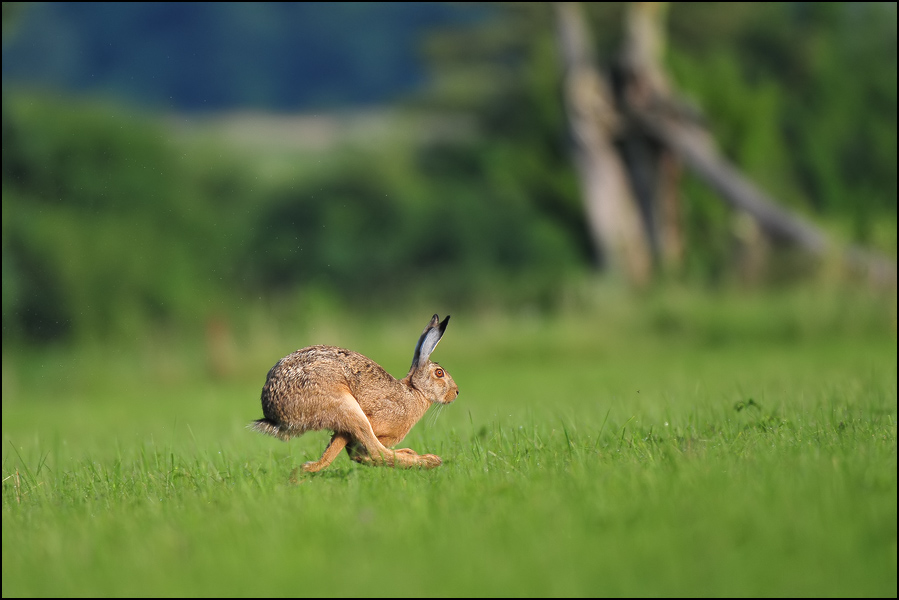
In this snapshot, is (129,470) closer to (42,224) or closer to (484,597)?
(484,597)

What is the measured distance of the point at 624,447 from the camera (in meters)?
6.71

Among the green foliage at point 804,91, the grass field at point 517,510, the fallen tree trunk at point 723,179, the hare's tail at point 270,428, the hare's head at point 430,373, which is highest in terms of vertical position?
the green foliage at point 804,91

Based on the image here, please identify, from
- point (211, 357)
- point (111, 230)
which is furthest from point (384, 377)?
point (111, 230)

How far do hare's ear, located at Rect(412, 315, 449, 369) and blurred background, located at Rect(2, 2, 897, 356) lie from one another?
546 inches

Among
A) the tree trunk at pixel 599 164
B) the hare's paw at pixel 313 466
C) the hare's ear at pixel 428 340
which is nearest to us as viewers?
the hare's paw at pixel 313 466

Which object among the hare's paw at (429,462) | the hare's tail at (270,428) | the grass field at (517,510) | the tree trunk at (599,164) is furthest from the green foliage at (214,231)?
the hare's paw at (429,462)

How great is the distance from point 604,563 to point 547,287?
973 inches

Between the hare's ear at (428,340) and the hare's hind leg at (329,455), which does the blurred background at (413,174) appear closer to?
the hare's ear at (428,340)

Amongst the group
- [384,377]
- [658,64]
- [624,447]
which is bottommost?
[624,447]

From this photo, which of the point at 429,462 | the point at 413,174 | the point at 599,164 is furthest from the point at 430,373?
the point at 413,174

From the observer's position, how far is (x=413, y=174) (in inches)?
1874

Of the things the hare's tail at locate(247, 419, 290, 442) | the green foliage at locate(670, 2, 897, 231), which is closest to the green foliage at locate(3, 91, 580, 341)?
the green foliage at locate(670, 2, 897, 231)

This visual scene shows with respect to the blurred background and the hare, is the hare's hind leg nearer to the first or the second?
the hare

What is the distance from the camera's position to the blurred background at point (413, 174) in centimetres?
2947
